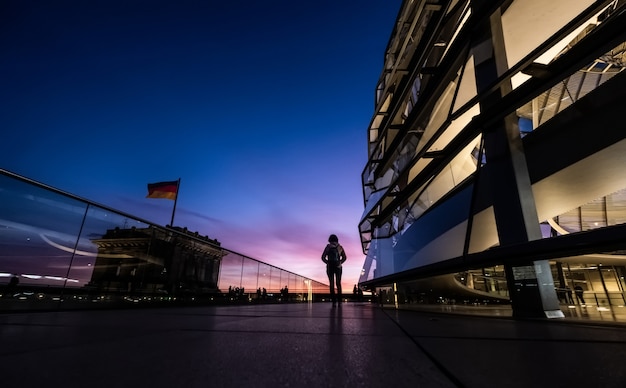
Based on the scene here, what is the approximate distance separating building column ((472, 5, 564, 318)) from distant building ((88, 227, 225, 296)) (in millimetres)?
6598

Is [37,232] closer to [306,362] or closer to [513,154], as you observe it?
[306,362]

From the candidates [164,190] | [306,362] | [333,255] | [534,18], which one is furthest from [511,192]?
[164,190]

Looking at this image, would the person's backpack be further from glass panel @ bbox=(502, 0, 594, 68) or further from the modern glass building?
glass panel @ bbox=(502, 0, 594, 68)

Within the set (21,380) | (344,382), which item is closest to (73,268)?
(21,380)

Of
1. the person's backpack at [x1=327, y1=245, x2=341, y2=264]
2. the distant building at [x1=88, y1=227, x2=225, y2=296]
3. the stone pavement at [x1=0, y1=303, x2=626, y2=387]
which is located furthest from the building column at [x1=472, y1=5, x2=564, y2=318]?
the distant building at [x1=88, y1=227, x2=225, y2=296]

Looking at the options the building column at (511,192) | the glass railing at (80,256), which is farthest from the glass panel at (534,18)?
the glass railing at (80,256)

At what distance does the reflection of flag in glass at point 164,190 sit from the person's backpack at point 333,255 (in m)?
15.7

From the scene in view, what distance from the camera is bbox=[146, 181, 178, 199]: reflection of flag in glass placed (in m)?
19.4

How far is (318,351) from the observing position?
1.24 meters

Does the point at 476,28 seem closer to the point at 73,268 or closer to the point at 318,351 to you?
the point at 318,351

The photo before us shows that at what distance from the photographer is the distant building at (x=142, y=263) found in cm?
587

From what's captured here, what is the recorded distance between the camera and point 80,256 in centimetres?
504

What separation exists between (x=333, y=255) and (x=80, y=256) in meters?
5.54

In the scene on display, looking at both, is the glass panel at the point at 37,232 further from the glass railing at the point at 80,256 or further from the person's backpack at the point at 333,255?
the person's backpack at the point at 333,255
